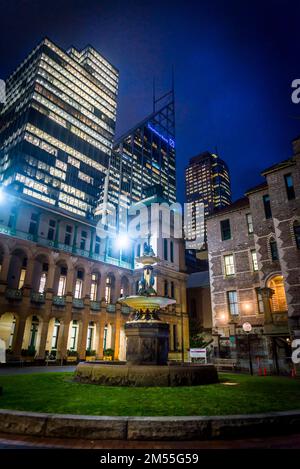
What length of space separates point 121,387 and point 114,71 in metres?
141

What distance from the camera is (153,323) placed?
Result: 11.8 metres

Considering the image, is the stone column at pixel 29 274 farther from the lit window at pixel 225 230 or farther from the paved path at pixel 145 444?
the paved path at pixel 145 444

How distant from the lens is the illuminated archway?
22344 millimetres

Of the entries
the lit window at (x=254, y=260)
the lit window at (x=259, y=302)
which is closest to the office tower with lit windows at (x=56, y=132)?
the lit window at (x=254, y=260)

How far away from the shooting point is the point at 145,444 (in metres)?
4.43

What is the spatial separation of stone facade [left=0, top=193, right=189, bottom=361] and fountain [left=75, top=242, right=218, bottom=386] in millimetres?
18178

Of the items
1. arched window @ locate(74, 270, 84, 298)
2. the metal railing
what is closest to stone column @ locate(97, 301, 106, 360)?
arched window @ locate(74, 270, 84, 298)

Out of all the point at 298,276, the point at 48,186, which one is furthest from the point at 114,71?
the point at 298,276

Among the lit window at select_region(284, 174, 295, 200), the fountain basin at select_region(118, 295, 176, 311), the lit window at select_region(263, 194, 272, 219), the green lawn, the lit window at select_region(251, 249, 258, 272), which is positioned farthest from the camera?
the lit window at select_region(251, 249, 258, 272)

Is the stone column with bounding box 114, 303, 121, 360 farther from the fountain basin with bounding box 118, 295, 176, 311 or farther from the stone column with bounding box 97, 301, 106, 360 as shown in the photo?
the fountain basin with bounding box 118, 295, 176, 311

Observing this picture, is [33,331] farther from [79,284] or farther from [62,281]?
[79,284]

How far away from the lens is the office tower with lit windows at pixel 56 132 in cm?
7812

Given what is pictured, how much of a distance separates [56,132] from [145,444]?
93344 mm
